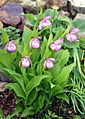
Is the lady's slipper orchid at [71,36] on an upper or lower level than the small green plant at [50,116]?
upper

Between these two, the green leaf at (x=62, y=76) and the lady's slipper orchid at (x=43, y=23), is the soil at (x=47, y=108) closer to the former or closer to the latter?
the green leaf at (x=62, y=76)

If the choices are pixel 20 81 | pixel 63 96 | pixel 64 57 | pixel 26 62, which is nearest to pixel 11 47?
pixel 26 62

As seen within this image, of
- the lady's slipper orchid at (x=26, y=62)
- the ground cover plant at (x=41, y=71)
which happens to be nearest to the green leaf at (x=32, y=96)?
the ground cover plant at (x=41, y=71)

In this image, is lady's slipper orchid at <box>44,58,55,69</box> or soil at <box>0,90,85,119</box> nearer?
lady's slipper orchid at <box>44,58,55,69</box>

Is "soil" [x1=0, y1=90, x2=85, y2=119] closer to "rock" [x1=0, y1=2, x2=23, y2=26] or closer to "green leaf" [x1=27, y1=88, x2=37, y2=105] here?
"green leaf" [x1=27, y1=88, x2=37, y2=105]

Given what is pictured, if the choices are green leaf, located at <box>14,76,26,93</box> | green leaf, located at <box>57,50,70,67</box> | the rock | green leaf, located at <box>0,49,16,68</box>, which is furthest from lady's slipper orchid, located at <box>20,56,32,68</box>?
the rock

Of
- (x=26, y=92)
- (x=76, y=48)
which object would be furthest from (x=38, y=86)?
Answer: (x=76, y=48)

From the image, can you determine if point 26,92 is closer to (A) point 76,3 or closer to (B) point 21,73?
(B) point 21,73
